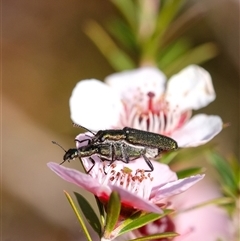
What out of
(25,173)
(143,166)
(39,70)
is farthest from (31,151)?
(143,166)

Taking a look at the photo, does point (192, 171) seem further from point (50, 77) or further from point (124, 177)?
point (50, 77)

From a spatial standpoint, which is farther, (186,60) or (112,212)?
(186,60)

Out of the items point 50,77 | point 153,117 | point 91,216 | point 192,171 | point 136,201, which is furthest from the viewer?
point 50,77

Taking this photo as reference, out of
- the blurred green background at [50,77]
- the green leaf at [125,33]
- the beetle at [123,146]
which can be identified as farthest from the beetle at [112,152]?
the blurred green background at [50,77]

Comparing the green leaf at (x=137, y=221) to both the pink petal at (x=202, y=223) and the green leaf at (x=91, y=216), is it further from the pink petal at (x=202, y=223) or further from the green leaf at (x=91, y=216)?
the pink petal at (x=202, y=223)

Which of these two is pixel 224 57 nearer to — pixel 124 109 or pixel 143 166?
pixel 124 109

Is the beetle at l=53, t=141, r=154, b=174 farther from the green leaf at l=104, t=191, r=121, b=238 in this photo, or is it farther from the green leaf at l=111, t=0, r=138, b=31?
the green leaf at l=111, t=0, r=138, b=31

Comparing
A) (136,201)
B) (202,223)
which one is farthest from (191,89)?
(136,201)
